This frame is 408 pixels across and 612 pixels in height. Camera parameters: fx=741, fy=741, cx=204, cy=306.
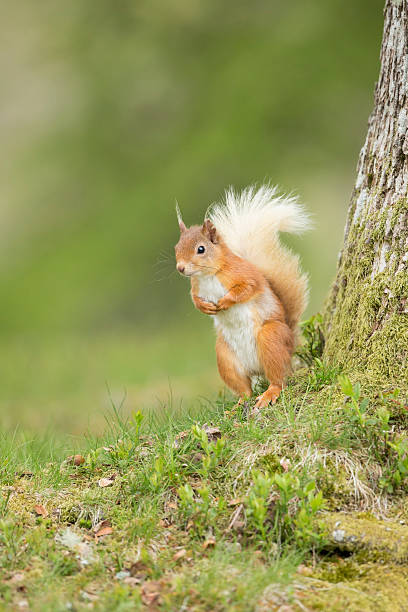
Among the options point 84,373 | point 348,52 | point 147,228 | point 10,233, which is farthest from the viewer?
point 10,233

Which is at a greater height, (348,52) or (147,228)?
(348,52)

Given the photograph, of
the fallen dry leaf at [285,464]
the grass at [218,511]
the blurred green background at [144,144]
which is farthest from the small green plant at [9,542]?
the blurred green background at [144,144]

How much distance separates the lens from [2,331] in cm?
1231

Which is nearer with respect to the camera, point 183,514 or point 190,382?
point 183,514

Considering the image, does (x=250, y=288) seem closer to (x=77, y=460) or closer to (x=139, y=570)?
(x=77, y=460)

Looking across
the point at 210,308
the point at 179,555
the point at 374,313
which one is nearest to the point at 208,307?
the point at 210,308

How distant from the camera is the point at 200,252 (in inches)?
159

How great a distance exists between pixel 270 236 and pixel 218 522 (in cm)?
187

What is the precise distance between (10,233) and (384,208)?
10595mm

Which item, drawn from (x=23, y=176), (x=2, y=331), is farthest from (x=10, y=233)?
(x=2, y=331)

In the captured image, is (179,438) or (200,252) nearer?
(179,438)

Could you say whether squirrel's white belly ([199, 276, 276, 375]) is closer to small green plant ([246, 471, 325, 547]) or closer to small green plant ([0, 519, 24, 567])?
small green plant ([246, 471, 325, 547])

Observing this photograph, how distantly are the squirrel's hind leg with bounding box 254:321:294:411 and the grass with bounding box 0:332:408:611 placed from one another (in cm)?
31

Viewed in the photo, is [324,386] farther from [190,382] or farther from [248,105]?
[248,105]
